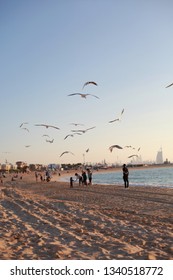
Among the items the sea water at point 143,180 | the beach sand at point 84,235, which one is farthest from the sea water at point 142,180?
the beach sand at point 84,235

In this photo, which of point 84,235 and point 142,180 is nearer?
point 84,235

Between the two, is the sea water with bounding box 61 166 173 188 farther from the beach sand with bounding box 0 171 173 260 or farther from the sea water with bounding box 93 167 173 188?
the beach sand with bounding box 0 171 173 260

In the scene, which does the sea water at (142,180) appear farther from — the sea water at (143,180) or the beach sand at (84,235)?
the beach sand at (84,235)

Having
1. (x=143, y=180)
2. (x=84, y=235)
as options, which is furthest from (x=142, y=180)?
(x=84, y=235)

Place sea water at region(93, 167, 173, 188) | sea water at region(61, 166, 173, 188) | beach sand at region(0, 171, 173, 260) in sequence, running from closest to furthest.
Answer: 1. beach sand at region(0, 171, 173, 260)
2. sea water at region(61, 166, 173, 188)
3. sea water at region(93, 167, 173, 188)

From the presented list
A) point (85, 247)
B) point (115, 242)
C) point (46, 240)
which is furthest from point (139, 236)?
point (46, 240)

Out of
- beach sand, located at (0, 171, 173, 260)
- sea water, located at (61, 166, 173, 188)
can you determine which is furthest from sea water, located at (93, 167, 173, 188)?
beach sand, located at (0, 171, 173, 260)

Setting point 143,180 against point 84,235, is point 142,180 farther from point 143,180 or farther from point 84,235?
point 84,235

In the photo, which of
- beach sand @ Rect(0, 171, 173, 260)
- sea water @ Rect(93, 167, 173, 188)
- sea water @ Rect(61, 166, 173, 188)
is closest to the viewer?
beach sand @ Rect(0, 171, 173, 260)

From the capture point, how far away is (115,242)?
604 centimetres

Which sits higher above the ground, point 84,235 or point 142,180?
point 84,235

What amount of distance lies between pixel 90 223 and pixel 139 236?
5.95 ft
